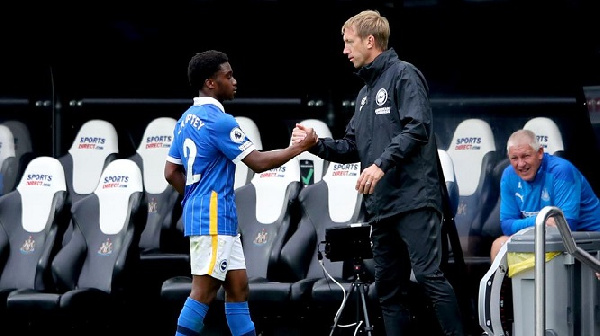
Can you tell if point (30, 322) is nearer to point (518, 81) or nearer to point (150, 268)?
point (150, 268)

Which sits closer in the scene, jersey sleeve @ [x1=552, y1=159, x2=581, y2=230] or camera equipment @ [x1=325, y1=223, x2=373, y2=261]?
camera equipment @ [x1=325, y1=223, x2=373, y2=261]

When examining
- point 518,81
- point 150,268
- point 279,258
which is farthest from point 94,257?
point 518,81

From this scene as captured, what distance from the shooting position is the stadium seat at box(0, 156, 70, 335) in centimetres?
777

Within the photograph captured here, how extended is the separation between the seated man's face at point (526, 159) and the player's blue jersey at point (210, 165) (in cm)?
173

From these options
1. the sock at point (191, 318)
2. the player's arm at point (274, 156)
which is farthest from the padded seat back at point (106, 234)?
the player's arm at point (274, 156)

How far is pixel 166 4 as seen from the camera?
30.3ft

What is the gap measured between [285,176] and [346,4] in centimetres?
170

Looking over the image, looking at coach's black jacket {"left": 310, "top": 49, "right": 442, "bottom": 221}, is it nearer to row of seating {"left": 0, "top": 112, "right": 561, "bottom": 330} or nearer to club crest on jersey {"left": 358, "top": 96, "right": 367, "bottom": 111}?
club crest on jersey {"left": 358, "top": 96, "right": 367, "bottom": 111}

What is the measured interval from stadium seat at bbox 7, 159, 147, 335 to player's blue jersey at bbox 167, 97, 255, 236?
1.85m

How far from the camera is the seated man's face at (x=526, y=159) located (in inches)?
259

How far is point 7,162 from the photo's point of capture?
9.15 meters

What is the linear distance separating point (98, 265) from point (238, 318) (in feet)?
7.38

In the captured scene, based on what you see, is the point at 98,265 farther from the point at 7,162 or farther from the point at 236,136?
the point at 236,136

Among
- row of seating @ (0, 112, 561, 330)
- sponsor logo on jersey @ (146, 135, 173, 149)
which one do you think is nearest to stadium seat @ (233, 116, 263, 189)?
row of seating @ (0, 112, 561, 330)
